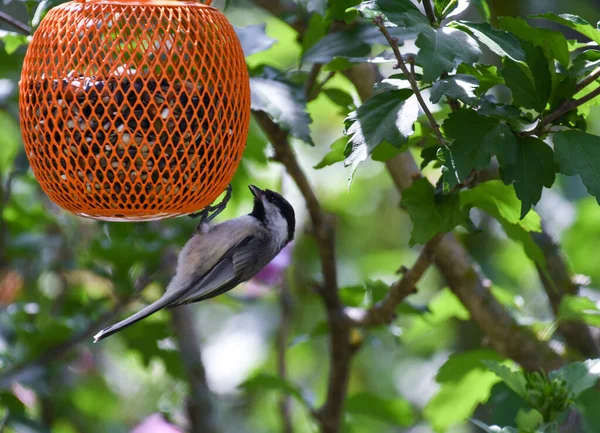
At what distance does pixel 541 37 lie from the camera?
203 centimetres

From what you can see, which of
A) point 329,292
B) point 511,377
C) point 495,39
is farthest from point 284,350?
point 495,39

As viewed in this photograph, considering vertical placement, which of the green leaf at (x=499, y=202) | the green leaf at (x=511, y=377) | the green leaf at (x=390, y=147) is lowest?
the green leaf at (x=511, y=377)

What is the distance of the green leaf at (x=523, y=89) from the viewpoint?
6.40 ft

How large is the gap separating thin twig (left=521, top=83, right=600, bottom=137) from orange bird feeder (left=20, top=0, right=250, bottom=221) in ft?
2.58

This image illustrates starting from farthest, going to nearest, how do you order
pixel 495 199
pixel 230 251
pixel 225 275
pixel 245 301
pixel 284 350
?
pixel 245 301, pixel 284 350, pixel 230 251, pixel 225 275, pixel 495 199

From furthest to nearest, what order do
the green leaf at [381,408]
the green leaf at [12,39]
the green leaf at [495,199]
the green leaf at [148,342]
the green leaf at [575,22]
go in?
the green leaf at [148,342]
the green leaf at [381,408]
the green leaf at [12,39]
the green leaf at [495,199]
the green leaf at [575,22]

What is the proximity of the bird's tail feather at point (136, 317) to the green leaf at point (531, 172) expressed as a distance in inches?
46.0

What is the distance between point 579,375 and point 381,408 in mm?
1630

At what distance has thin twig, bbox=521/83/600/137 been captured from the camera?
6.28 feet

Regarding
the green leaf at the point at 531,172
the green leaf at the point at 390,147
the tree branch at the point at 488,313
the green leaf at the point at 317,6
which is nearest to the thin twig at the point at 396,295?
the tree branch at the point at 488,313

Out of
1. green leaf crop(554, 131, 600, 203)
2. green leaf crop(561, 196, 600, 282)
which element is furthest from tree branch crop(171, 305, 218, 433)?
green leaf crop(554, 131, 600, 203)

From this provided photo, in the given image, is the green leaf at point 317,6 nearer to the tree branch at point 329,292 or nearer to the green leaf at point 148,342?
the tree branch at point 329,292

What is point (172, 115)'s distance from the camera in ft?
6.84

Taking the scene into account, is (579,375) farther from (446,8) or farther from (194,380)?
(194,380)
